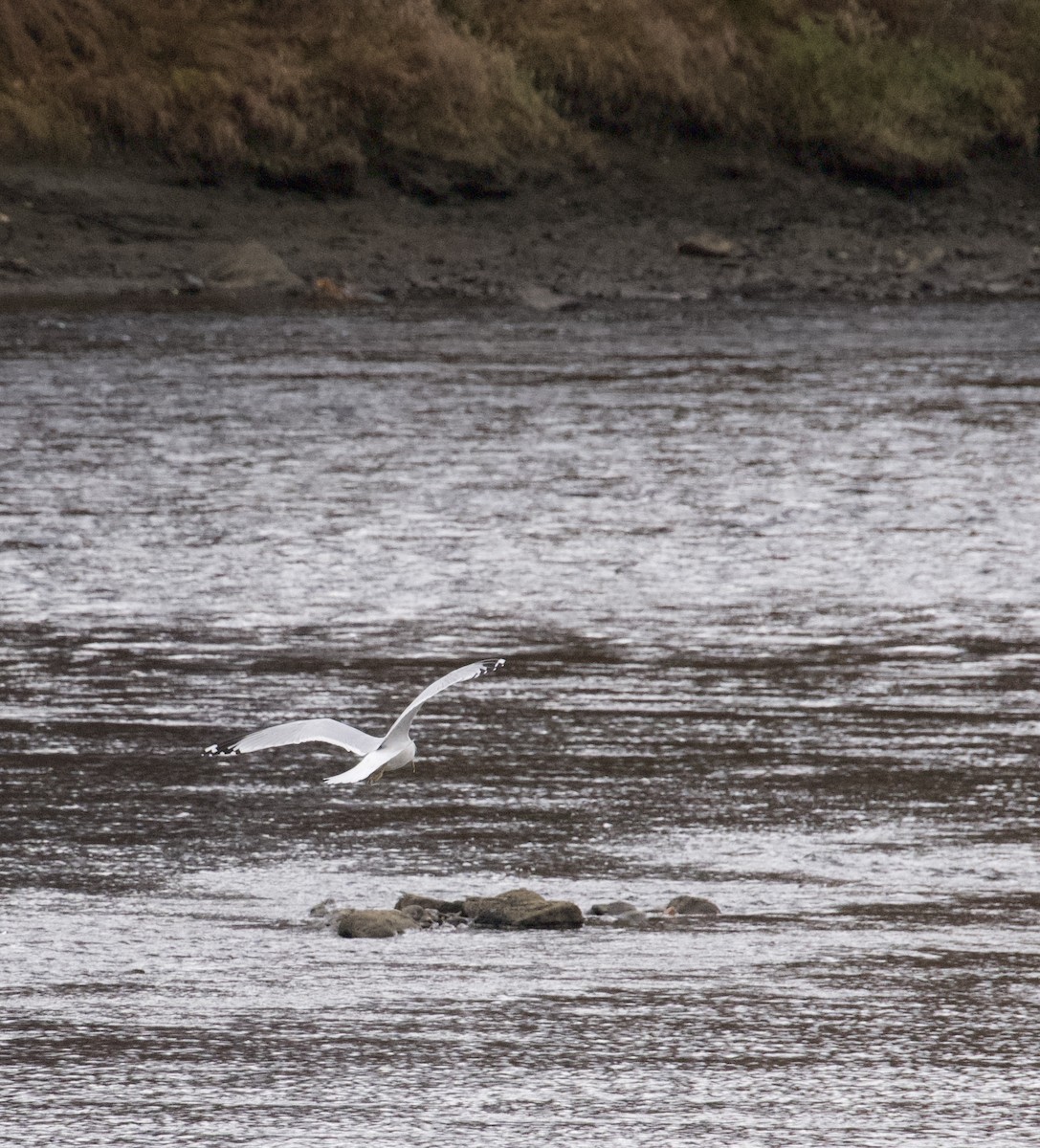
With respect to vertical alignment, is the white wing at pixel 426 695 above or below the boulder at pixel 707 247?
above

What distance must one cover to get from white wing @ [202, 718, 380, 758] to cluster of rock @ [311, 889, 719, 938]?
1.50 feet

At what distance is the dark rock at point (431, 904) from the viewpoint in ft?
22.2

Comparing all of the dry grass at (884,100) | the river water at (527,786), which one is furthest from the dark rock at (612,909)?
the dry grass at (884,100)

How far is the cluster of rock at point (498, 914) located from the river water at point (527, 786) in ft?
0.30

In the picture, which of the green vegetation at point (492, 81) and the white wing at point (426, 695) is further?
the green vegetation at point (492, 81)

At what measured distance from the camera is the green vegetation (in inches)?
1379

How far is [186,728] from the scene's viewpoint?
29.2ft

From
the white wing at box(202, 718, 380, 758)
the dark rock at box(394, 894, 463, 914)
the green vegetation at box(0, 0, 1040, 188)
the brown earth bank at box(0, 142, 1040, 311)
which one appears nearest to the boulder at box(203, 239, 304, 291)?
the brown earth bank at box(0, 142, 1040, 311)

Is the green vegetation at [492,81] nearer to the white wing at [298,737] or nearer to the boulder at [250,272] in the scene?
the boulder at [250,272]

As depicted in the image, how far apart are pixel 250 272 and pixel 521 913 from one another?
83.6ft

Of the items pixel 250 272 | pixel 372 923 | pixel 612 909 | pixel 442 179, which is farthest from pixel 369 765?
pixel 442 179

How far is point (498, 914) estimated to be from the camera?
6.66 metres

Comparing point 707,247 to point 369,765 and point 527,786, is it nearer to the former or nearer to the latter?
point 527,786

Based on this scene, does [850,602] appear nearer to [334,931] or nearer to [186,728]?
[186,728]
